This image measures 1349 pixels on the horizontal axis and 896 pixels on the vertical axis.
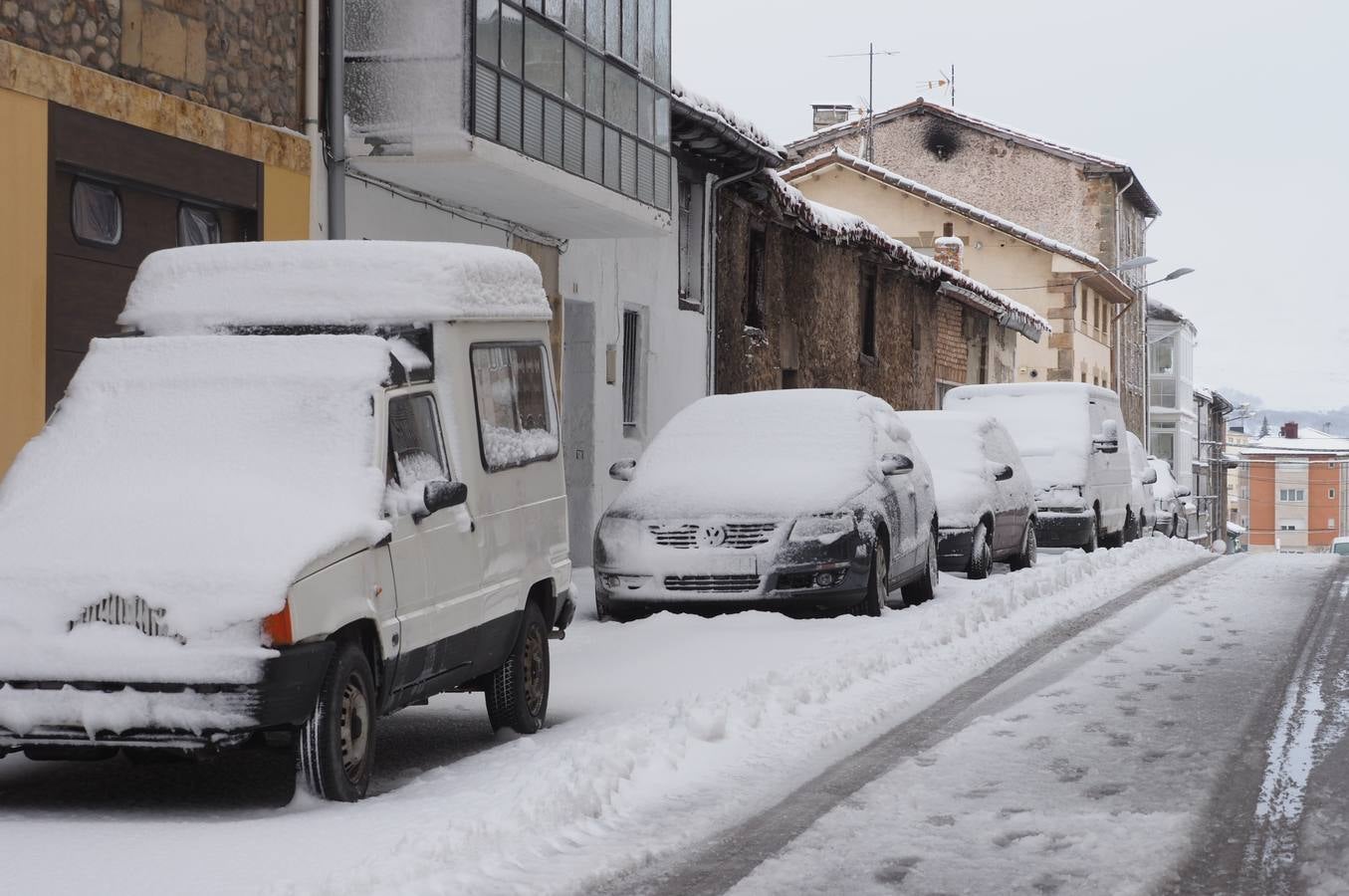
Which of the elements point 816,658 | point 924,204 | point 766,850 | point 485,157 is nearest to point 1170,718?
point 816,658

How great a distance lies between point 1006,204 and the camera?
5469 centimetres

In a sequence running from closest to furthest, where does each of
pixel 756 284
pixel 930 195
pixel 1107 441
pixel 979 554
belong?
pixel 979 554 → pixel 1107 441 → pixel 756 284 → pixel 930 195

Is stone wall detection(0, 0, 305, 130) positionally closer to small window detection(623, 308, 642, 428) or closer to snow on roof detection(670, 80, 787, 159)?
snow on roof detection(670, 80, 787, 159)

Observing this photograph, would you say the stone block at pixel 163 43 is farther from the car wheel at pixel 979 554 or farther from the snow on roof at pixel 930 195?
the snow on roof at pixel 930 195

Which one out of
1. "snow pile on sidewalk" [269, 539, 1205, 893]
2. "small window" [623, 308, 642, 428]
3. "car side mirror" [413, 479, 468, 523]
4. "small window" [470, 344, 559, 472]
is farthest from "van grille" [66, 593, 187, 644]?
"small window" [623, 308, 642, 428]

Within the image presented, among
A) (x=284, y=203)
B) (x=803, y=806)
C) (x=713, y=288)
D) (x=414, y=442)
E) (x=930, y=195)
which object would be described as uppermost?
(x=930, y=195)

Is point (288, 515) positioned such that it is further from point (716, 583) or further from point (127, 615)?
point (716, 583)

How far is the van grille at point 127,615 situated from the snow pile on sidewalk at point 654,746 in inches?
31.6

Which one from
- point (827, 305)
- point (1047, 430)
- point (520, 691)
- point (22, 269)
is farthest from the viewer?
point (827, 305)

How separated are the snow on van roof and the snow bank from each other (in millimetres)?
10251

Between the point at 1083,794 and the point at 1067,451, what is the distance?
17083mm

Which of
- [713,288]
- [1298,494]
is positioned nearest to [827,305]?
[713,288]

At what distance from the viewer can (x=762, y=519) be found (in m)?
12.9

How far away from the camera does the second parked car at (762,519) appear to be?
42.2 feet
